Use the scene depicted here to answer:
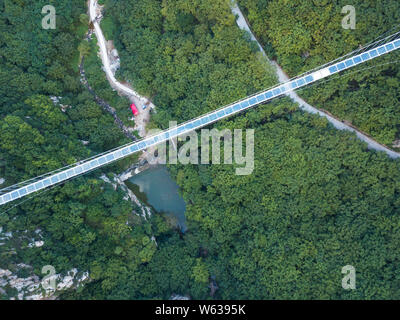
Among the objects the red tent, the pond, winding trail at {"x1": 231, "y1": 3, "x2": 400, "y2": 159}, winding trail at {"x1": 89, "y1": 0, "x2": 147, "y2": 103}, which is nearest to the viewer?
winding trail at {"x1": 231, "y1": 3, "x2": 400, "y2": 159}

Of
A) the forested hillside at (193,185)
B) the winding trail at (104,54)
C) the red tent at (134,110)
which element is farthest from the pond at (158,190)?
the winding trail at (104,54)

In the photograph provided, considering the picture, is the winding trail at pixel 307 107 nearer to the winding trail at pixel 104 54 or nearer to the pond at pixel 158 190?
the winding trail at pixel 104 54

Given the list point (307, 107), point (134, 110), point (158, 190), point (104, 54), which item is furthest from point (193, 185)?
point (104, 54)

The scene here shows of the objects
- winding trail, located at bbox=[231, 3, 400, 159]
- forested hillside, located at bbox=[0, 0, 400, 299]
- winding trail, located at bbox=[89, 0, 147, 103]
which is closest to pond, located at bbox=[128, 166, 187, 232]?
forested hillside, located at bbox=[0, 0, 400, 299]

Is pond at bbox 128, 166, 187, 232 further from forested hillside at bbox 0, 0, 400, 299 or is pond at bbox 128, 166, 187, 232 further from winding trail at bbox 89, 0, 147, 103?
winding trail at bbox 89, 0, 147, 103

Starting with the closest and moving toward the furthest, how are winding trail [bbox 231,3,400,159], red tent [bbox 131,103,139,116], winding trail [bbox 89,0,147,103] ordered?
1. winding trail [bbox 231,3,400,159]
2. red tent [bbox 131,103,139,116]
3. winding trail [bbox 89,0,147,103]

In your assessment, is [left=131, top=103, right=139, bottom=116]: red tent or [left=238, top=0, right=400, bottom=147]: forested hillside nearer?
[left=238, top=0, right=400, bottom=147]: forested hillside
